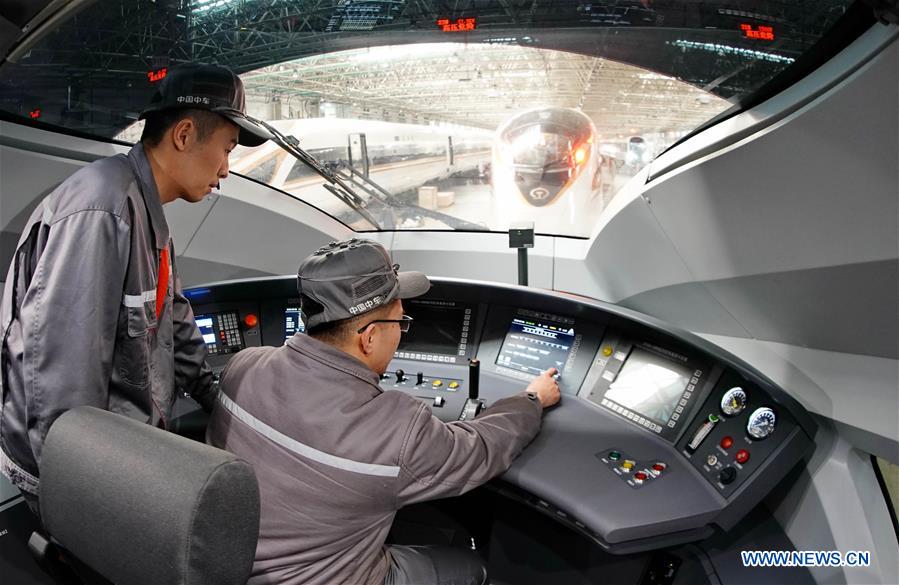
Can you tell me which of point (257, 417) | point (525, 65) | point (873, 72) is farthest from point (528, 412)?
point (525, 65)

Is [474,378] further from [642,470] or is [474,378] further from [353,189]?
[353,189]

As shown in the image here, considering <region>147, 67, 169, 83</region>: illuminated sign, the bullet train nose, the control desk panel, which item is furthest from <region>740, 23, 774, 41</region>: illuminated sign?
<region>147, 67, 169, 83</region>: illuminated sign

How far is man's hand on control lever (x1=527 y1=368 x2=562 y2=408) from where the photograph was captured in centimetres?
219

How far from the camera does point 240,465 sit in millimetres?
898

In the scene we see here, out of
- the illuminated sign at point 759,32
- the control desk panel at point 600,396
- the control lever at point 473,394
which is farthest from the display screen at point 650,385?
the illuminated sign at point 759,32

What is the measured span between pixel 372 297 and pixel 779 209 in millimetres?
1081

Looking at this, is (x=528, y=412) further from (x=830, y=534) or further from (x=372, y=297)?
(x=830, y=534)

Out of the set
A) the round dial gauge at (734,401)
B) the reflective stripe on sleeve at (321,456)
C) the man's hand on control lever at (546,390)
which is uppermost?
the round dial gauge at (734,401)

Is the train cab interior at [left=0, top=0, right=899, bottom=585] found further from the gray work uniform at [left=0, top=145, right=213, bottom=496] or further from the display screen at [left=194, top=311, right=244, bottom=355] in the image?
the gray work uniform at [left=0, top=145, right=213, bottom=496]

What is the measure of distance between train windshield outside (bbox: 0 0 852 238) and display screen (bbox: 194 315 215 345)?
3.54 feet

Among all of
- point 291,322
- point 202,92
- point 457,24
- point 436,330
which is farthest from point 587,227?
point 202,92

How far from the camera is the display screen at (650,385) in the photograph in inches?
84.8

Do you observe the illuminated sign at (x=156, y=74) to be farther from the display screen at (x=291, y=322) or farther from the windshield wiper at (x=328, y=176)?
the display screen at (x=291, y=322)

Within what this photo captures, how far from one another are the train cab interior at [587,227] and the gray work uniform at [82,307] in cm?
35
